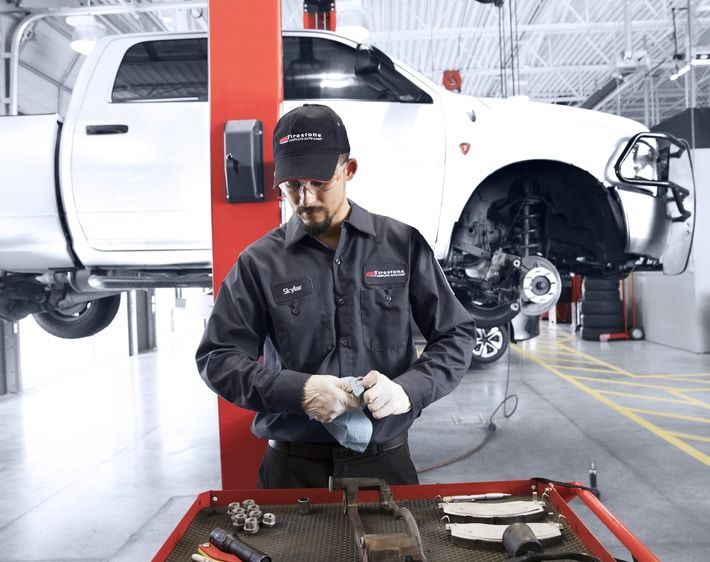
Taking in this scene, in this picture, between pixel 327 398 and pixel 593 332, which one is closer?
pixel 327 398

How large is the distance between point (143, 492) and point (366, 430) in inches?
106

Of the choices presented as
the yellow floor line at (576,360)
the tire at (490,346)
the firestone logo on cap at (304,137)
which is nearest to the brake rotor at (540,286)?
the firestone logo on cap at (304,137)

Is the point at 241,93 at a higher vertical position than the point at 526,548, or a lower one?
higher

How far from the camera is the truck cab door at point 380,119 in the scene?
313 cm

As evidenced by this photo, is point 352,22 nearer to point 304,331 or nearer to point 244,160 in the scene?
point 244,160

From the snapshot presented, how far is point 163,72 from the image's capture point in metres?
3.31

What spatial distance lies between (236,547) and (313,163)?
81 cm

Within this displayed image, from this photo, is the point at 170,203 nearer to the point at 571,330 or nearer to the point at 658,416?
the point at 658,416

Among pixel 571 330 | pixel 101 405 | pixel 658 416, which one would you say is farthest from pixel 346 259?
pixel 571 330

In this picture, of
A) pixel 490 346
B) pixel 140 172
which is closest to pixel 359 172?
pixel 140 172

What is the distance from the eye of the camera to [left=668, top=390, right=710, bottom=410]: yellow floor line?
17.4 feet

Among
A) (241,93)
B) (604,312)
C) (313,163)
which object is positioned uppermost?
(241,93)

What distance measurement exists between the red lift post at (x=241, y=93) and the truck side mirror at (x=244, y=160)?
5cm

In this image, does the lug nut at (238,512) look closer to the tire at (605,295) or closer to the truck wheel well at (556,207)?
the truck wheel well at (556,207)
